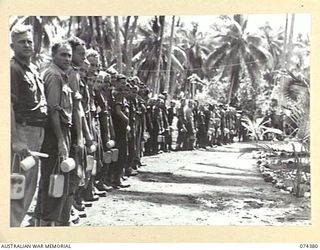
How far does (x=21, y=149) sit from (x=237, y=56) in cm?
137

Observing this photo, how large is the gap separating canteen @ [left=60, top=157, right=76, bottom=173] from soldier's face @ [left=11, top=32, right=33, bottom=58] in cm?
59

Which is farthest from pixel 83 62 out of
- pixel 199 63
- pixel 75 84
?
pixel 199 63

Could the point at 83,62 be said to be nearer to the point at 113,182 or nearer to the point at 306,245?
the point at 113,182

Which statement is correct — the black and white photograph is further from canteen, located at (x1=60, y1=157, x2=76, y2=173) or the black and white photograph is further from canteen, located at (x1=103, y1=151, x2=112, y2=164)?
canteen, located at (x1=60, y1=157, x2=76, y2=173)

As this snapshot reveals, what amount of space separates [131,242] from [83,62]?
1.07 meters

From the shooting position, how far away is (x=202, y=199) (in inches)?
146

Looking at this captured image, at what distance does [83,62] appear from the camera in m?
A: 3.54

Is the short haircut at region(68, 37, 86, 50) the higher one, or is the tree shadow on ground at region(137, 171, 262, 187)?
the short haircut at region(68, 37, 86, 50)

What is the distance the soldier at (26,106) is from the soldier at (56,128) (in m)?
0.04

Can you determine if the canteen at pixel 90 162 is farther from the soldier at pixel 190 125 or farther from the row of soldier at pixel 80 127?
the soldier at pixel 190 125

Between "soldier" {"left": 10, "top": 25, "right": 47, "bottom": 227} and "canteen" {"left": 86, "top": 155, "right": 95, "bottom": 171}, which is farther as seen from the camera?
"canteen" {"left": 86, "top": 155, "right": 95, "bottom": 171}

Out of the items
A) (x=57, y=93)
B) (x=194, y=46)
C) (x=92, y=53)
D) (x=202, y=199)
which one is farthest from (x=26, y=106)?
(x=202, y=199)

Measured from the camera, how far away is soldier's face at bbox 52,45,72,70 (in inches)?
133

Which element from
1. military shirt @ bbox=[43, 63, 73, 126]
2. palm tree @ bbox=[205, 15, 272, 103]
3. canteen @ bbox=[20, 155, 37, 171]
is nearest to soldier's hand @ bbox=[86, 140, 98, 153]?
military shirt @ bbox=[43, 63, 73, 126]
